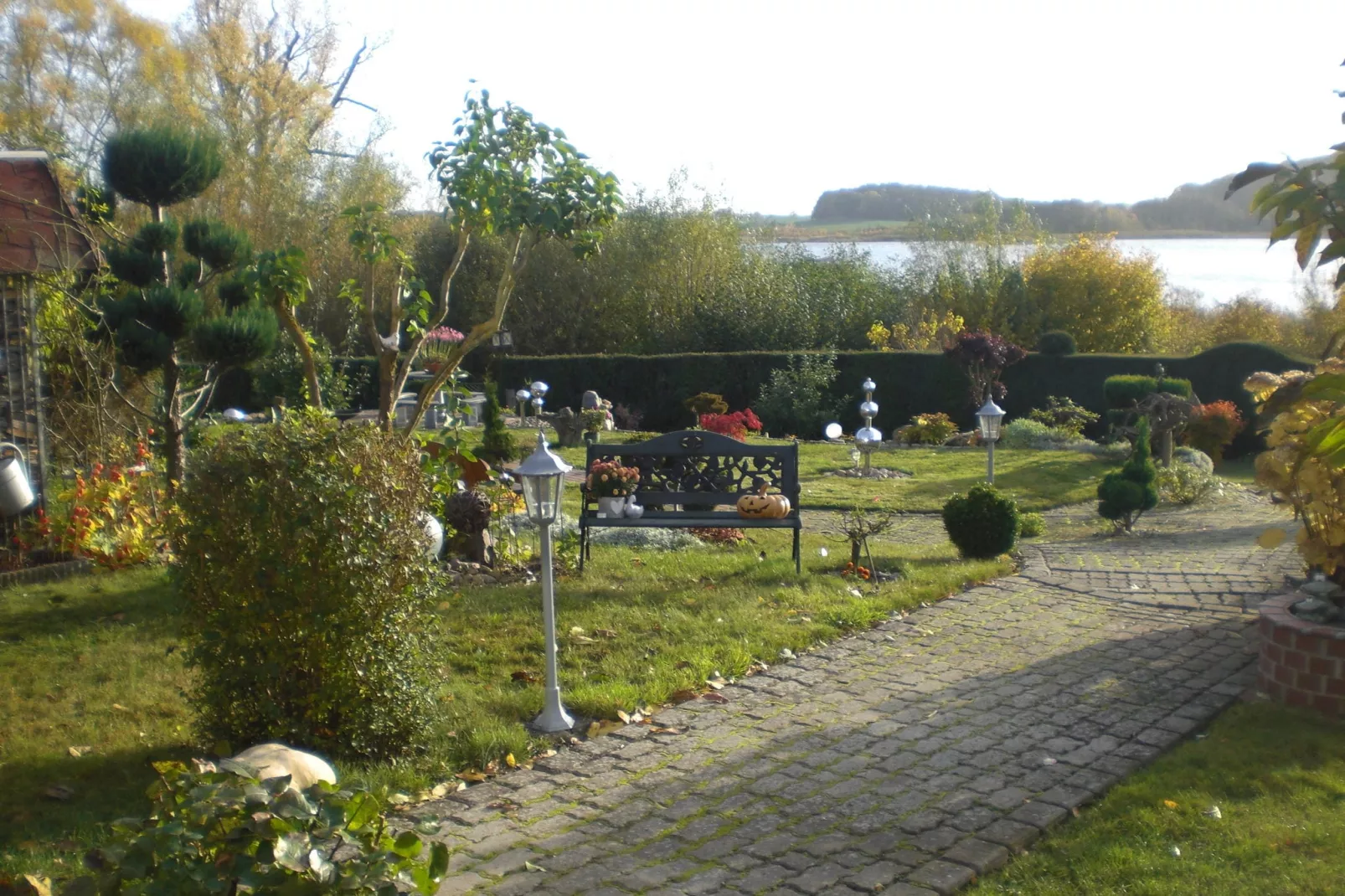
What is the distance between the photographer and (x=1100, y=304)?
26297 mm

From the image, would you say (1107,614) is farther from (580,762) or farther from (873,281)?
(873,281)

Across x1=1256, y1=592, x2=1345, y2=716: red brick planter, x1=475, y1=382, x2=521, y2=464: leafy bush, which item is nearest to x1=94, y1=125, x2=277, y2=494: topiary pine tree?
x1=475, y1=382, x2=521, y2=464: leafy bush

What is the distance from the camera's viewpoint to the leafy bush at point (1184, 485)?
12477 millimetres

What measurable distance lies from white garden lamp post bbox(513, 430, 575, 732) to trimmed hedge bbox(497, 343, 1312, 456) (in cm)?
1557

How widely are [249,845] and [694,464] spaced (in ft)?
22.4

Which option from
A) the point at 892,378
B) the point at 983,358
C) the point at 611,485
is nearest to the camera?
the point at 611,485

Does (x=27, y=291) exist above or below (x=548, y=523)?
above

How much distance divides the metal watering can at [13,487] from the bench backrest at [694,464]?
3.94 metres

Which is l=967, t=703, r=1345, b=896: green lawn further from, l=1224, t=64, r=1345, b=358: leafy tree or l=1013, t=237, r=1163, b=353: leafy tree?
l=1013, t=237, r=1163, b=353: leafy tree

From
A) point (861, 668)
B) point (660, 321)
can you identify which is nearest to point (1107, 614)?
point (861, 668)

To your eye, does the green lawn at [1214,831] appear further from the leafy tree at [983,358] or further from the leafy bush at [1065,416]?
the leafy bush at [1065,416]

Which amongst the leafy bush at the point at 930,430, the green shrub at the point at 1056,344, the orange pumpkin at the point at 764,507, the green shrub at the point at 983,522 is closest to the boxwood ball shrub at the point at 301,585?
the orange pumpkin at the point at 764,507

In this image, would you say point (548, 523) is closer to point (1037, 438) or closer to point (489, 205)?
point (489, 205)

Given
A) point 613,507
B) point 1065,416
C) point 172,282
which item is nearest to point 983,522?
point 613,507
